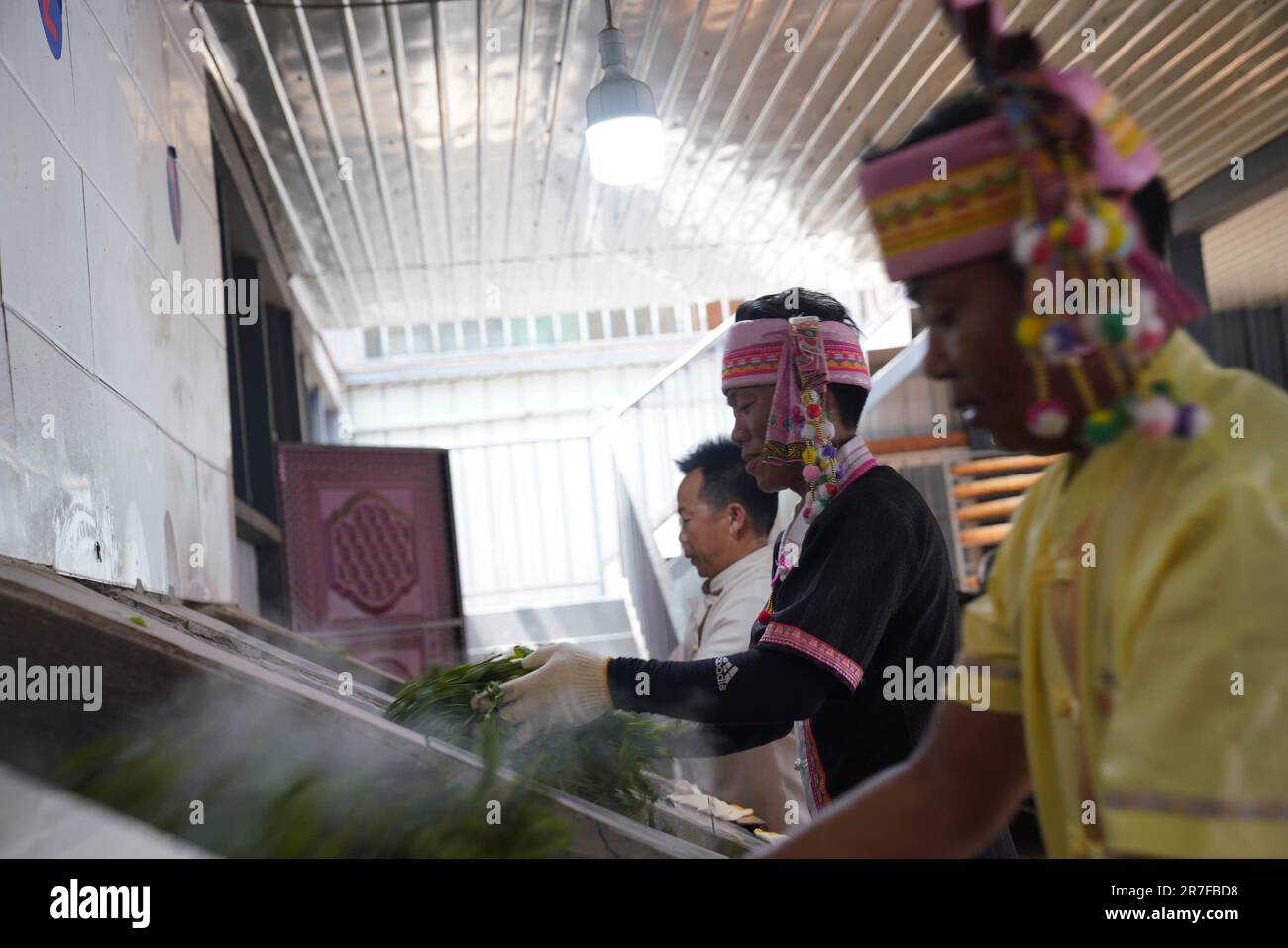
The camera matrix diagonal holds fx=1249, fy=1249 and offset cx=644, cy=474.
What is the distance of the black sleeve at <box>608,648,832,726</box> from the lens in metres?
1.93

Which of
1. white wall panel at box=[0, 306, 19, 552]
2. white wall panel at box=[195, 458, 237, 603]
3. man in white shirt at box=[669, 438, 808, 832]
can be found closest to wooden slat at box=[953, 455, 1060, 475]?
man in white shirt at box=[669, 438, 808, 832]

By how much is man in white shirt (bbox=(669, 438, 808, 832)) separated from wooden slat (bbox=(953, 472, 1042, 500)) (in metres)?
5.54

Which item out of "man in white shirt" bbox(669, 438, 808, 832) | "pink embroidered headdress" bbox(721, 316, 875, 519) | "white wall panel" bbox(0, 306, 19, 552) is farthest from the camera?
"man in white shirt" bbox(669, 438, 808, 832)

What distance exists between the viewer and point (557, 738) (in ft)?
6.52

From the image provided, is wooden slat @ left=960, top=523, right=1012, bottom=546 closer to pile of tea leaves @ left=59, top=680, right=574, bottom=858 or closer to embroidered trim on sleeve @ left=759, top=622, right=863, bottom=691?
embroidered trim on sleeve @ left=759, top=622, right=863, bottom=691

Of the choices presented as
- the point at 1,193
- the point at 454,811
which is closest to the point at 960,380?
the point at 454,811

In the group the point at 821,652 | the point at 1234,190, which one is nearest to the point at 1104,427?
the point at 821,652

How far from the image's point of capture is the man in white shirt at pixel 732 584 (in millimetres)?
3793

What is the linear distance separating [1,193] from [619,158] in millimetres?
3165

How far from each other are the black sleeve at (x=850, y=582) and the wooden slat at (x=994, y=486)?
7746 millimetres

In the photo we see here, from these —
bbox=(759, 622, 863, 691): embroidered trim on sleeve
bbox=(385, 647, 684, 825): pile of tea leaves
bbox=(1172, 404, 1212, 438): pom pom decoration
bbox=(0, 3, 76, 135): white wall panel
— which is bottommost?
bbox=(385, 647, 684, 825): pile of tea leaves

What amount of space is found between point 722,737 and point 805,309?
86 centimetres
